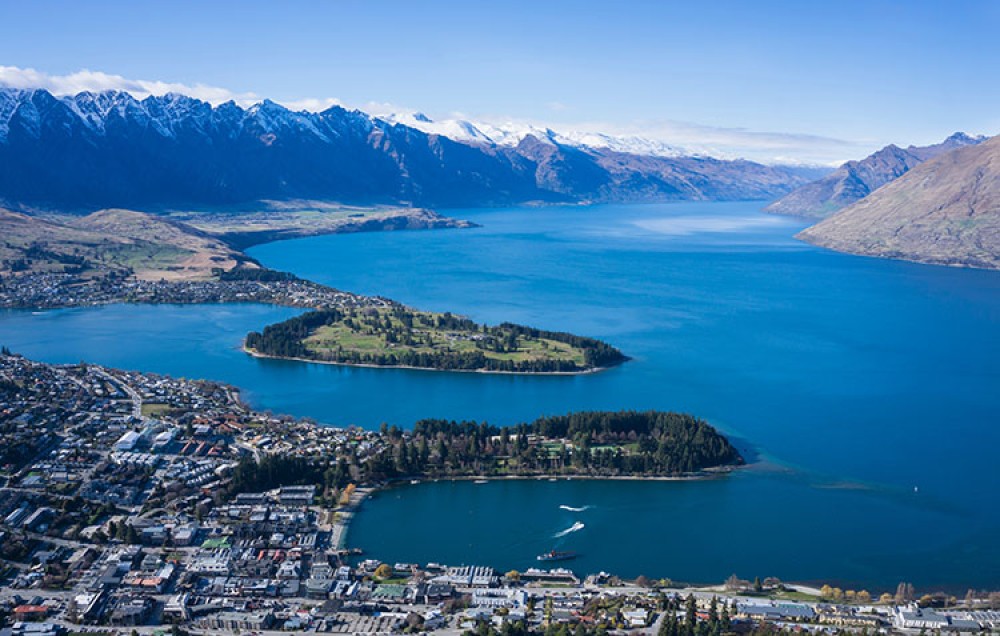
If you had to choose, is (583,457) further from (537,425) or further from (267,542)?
(267,542)

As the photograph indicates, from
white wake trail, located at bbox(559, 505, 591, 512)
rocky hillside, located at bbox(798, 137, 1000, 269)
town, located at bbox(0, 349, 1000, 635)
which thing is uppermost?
rocky hillside, located at bbox(798, 137, 1000, 269)

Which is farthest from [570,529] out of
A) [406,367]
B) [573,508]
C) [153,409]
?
[406,367]

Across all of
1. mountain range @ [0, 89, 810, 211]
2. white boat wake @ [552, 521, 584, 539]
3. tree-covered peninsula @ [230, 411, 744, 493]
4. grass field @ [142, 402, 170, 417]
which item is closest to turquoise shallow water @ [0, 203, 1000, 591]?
white boat wake @ [552, 521, 584, 539]

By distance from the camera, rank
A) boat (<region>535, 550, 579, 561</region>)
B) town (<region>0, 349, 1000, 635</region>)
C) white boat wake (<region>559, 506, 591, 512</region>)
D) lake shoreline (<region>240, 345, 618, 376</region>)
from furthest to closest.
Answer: lake shoreline (<region>240, 345, 618, 376</region>)
white boat wake (<region>559, 506, 591, 512</region>)
boat (<region>535, 550, 579, 561</region>)
town (<region>0, 349, 1000, 635</region>)

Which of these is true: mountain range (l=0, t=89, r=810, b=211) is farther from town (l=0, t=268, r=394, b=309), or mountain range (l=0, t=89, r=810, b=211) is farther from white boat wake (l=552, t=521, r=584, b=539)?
white boat wake (l=552, t=521, r=584, b=539)

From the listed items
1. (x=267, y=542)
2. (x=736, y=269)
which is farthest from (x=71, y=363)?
(x=736, y=269)

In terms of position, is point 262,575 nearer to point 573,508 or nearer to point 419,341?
point 573,508
